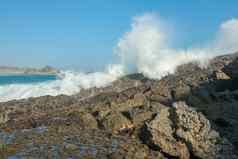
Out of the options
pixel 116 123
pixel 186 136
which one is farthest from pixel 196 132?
pixel 116 123

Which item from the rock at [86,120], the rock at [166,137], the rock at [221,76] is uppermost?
the rock at [221,76]

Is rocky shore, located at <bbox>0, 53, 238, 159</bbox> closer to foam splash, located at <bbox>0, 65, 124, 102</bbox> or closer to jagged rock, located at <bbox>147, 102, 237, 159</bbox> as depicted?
jagged rock, located at <bbox>147, 102, 237, 159</bbox>

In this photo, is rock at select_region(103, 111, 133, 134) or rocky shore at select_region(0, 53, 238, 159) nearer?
rocky shore at select_region(0, 53, 238, 159)

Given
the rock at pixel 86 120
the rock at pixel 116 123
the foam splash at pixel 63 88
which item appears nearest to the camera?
the rock at pixel 116 123

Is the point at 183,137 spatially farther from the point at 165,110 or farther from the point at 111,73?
the point at 111,73

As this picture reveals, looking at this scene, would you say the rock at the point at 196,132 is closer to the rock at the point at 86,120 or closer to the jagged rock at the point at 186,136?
the jagged rock at the point at 186,136

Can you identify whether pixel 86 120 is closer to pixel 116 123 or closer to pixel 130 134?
pixel 116 123

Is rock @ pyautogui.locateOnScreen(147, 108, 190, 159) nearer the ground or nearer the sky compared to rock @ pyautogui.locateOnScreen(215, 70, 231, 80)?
nearer the ground

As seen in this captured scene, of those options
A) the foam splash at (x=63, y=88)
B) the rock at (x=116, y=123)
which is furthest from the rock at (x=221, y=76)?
the foam splash at (x=63, y=88)

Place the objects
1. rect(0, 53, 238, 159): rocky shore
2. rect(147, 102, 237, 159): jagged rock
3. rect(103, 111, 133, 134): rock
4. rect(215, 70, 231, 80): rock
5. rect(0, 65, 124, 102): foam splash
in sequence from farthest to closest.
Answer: rect(0, 65, 124, 102): foam splash → rect(215, 70, 231, 80): rock → rect(103, 111, 133, 134): rock → rect(147, 102, 237, 159): jagged rock → rect(0, 53, 238, 159): rocky shore

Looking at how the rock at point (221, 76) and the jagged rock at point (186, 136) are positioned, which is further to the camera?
the rock at point (221, 76)

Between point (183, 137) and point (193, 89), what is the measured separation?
466 inches

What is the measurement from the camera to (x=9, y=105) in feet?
98.3

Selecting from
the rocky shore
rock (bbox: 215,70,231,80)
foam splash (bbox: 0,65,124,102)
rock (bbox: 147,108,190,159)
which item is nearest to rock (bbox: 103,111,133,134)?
the rocky shore
